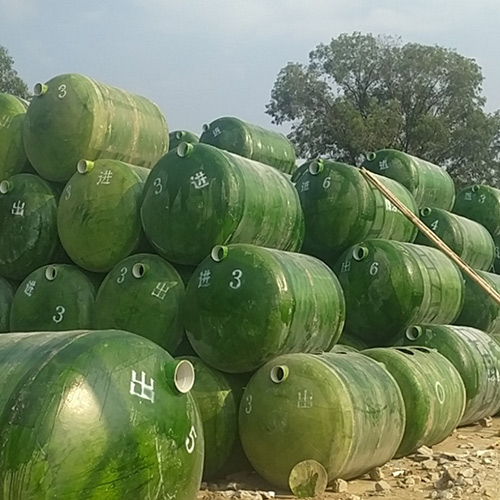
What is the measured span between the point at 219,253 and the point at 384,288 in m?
2.30

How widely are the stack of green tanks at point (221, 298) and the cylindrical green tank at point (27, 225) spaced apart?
0.01 m

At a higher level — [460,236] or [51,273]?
[460,236]

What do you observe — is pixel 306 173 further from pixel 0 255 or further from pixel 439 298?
pixel 0 255

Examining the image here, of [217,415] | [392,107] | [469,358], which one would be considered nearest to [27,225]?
[217,415]

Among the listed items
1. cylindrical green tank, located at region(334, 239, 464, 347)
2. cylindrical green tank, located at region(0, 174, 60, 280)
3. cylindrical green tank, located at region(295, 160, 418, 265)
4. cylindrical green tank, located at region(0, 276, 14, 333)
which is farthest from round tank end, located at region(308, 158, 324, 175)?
cylindrical green tank, located at region(0, 276, 14, 333)

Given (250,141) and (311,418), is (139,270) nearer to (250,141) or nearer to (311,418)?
(311,418)

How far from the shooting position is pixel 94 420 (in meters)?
3.18

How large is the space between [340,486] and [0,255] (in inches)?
146

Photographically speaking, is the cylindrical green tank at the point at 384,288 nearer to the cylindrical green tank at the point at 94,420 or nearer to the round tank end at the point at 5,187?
the round tank end at the point at 5,187

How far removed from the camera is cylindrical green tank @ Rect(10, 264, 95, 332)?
265 inches

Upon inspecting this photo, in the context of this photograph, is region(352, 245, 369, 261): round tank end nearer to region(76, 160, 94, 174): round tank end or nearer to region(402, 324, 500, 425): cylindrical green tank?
region(402, 324, 500, 425): cylindrical green tank

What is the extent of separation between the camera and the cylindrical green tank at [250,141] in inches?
409

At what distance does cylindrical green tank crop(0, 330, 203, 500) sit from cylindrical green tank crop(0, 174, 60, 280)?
3.67 meters

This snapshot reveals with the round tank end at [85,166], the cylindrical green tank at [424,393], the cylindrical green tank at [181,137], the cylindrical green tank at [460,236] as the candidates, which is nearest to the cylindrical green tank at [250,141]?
the cylindrical green tank at [181,137]
